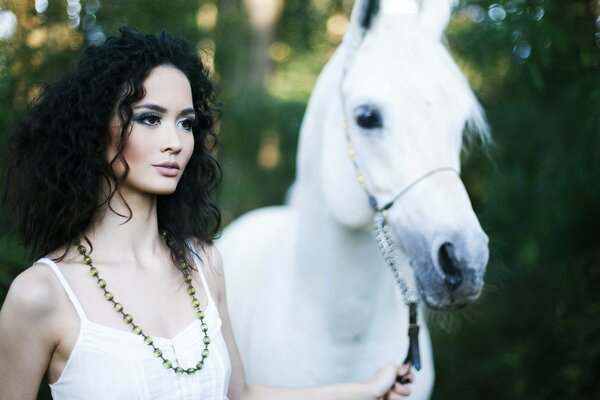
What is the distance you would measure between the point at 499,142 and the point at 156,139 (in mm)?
2840

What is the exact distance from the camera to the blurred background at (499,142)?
2545 millimetres

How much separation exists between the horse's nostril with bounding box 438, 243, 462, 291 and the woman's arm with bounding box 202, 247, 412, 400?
274 millimetres

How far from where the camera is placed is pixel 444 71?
5.79ft

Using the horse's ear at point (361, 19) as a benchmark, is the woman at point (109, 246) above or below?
below

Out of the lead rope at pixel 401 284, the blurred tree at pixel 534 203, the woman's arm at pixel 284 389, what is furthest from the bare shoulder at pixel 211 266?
the blurred tree at pixel 534 203

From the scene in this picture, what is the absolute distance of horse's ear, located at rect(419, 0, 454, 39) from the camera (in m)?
1.97

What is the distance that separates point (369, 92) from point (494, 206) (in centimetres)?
210

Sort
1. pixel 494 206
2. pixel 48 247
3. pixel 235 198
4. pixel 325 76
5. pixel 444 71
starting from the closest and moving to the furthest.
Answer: pixel 48 247, pixel 444 71, pixel 325 76, pixel 494 206, pixel 235 198

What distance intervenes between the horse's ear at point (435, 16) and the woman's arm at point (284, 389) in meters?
1.02

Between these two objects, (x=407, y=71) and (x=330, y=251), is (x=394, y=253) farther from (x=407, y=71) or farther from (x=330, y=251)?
(x=407, y=71)

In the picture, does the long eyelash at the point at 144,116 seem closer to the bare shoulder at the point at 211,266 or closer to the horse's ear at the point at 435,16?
the bare shoulder at the point at 211,266

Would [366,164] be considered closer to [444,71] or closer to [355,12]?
[444,71]

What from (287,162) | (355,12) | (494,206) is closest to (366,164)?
(355,12)

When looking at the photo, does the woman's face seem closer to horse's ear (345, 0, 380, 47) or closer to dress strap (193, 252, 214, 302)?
dress strap (193, 252, 214, 302)
